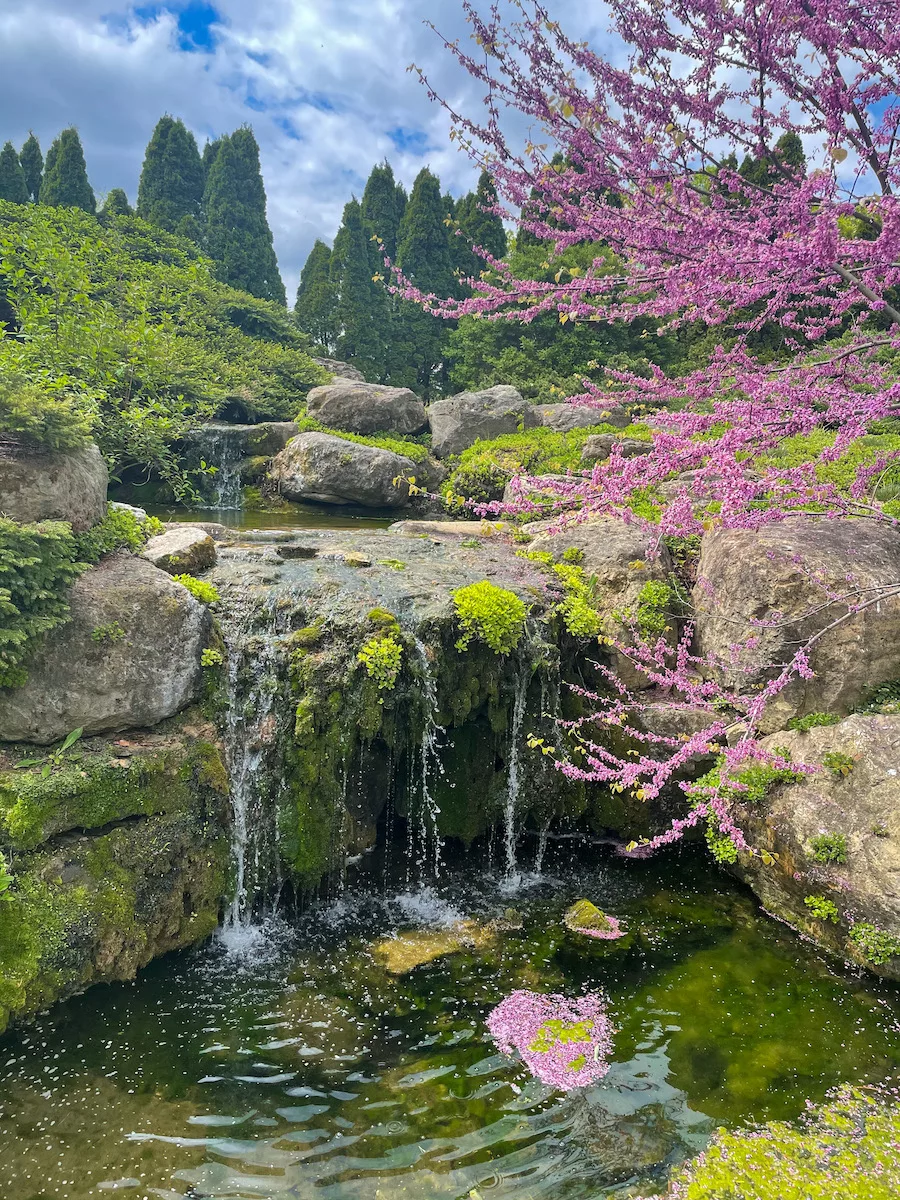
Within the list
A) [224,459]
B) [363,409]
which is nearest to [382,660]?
[224,459]

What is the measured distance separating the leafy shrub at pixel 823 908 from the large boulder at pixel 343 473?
11.2 m

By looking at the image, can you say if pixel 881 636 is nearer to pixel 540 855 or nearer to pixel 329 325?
pixel 540 855

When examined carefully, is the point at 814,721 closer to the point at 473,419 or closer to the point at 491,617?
the point at 491,617

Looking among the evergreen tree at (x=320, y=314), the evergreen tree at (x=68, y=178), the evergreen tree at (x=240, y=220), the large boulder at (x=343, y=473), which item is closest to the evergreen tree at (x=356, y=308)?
the evergreen tree at (x=320, y=314)

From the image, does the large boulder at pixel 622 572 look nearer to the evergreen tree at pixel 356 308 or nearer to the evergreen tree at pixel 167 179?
the evergreen tree at pixel 356 308

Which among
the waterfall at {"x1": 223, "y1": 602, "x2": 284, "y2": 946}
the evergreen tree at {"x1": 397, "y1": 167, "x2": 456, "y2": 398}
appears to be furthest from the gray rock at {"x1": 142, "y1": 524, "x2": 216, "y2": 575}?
the evergreen tree at {"x1": 397, "y1": 167, "x2": 456, "y2": 398}

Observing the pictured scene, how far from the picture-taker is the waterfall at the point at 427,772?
687 centimetres

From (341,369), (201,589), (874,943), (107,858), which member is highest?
(341,369)

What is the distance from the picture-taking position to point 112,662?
559 centimetres

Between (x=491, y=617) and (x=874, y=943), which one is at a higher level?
(x=491, y=617)

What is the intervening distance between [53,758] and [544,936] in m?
4.67

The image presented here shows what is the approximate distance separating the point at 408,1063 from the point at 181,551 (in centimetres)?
563

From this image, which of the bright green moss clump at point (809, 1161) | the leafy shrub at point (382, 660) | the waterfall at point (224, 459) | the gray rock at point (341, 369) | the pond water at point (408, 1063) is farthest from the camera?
the gray rock at point (341, 369)

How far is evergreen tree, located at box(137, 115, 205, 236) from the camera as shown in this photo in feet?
114
